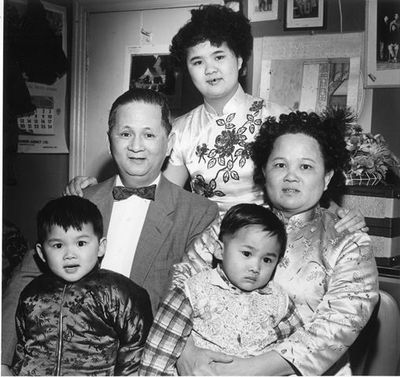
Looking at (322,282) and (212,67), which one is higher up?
(212,67)

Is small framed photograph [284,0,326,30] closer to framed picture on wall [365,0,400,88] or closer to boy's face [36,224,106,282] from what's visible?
framed picture on wall [365,0,400,88]

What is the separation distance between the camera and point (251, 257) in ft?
3.13

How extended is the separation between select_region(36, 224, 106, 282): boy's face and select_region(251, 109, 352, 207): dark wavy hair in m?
0.40

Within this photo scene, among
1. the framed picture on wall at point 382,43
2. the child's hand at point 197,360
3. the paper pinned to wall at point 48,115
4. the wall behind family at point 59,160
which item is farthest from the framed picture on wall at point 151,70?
the child's hand at point 197,360

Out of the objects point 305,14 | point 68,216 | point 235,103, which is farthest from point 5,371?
point 305,14

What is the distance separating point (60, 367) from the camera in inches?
38.4

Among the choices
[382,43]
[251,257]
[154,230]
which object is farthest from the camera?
[382,43]

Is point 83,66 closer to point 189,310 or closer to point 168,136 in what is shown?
point 168,136

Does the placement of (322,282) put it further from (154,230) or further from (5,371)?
(5,371)

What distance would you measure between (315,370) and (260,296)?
166 millimetres

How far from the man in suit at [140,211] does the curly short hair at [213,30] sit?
0.78 ft

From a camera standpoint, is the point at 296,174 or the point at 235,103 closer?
the point at 296,174

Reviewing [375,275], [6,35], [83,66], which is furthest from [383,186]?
[6,35]

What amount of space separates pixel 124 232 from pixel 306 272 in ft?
1.25
